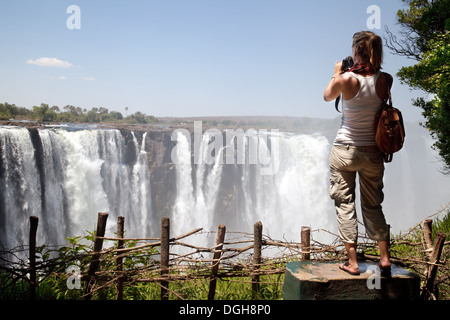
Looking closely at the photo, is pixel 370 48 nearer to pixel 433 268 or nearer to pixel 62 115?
pixel 433 268

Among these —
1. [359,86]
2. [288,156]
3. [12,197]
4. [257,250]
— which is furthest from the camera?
[288,156]

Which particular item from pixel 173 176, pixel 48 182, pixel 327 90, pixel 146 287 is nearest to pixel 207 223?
pixel 173 176

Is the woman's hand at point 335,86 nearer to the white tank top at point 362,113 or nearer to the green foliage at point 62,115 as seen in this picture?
the white tank top at point 362,113

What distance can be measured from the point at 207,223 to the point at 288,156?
5.65 m

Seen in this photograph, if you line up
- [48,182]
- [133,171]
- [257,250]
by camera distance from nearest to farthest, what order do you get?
[257,250] → [48,182] → [133,171]

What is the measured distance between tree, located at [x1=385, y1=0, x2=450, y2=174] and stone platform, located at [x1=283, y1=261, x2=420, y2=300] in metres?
4.23

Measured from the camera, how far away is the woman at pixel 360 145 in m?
2.19

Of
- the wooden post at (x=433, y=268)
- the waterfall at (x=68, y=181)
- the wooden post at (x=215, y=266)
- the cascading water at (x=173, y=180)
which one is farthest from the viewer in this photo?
the cascading water at (x=173, y=180)

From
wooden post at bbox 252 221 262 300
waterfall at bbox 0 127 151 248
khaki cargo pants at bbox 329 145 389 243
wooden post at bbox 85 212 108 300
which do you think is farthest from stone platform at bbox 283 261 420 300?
waterfall at bbox 0 127 151 248

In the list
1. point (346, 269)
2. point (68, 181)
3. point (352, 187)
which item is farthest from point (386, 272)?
point (68, 181)

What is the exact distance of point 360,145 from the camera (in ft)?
7.43

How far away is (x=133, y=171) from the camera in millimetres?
17266

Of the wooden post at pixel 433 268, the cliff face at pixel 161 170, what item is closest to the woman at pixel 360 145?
the wooden post at pixel 433 268

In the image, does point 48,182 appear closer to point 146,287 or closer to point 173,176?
point 173,176
